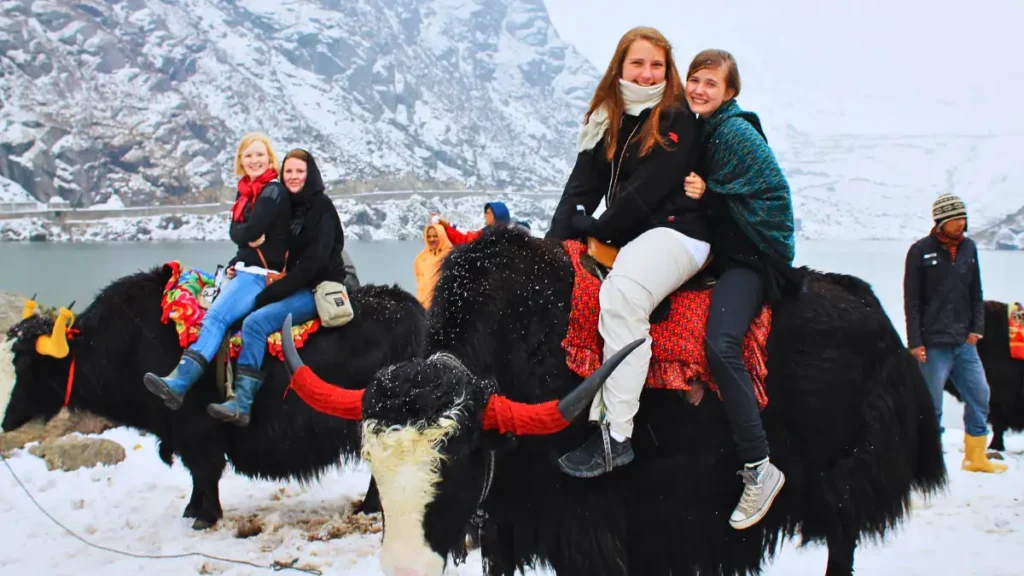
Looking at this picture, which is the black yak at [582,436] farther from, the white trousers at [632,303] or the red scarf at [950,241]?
the red scarf at [950,241]

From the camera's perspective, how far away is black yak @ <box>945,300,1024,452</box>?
21.8 ft

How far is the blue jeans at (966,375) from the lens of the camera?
5.36 meters

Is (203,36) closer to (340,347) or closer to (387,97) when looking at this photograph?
(387,97)

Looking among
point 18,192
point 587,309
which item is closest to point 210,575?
point 587,309

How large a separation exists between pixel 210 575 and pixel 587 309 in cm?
262

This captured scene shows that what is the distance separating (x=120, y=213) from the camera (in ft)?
251

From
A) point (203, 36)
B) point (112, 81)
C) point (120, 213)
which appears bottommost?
point (120, 213)

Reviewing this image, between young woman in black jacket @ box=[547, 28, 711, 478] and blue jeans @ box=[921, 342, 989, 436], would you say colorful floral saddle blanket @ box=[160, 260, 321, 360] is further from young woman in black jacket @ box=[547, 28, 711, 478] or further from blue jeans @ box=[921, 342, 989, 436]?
blue jeans @ box=[921, 342, 989, 436]

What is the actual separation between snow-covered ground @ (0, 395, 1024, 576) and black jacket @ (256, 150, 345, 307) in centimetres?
152

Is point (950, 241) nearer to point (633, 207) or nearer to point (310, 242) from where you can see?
point (633, 207)

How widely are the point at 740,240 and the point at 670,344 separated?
50 cm

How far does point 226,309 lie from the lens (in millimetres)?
4391

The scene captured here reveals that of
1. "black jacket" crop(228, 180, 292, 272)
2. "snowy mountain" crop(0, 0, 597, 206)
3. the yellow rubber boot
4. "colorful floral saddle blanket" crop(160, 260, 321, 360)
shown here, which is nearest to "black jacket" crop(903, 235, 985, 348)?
the yellow rubber boot

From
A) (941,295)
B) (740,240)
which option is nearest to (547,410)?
(740,240)
